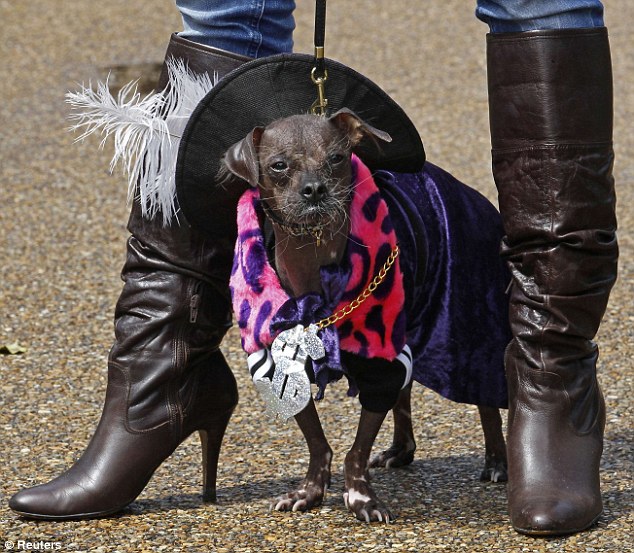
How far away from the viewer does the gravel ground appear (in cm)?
296

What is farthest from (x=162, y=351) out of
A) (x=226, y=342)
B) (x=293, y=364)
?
(x=226, y=342)

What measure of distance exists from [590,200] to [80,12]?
28.1ft

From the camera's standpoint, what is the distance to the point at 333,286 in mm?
2967

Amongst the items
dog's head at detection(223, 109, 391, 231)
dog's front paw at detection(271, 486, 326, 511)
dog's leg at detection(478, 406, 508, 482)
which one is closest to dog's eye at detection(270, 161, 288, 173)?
dog's head at detection(223, 109, 391, 231)

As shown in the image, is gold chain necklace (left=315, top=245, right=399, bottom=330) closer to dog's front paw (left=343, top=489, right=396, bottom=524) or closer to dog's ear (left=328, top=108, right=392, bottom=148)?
dog's ear (left=328, top=108, right=392, bottom=148)

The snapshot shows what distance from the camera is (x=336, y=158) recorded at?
115 inches

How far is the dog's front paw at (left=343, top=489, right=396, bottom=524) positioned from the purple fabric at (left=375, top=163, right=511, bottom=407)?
0.43m

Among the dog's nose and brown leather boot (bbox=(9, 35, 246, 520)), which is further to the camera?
brown leather boot (bbox=(9, 35, 246, 520))

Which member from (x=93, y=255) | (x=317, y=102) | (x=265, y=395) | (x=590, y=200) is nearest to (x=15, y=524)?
(x=265, y=395)

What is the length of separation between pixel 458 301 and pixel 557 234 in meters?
0.43

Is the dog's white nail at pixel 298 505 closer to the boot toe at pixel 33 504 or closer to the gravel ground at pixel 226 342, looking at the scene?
the gravel ground at pixel 226 342

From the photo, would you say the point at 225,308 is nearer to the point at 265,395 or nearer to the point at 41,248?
the point at 265,395

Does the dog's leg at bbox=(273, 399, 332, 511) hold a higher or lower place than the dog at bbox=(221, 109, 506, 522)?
lower

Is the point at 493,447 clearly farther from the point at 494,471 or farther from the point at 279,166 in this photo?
the point at 279,166
